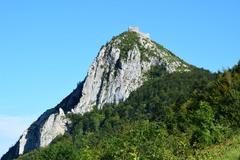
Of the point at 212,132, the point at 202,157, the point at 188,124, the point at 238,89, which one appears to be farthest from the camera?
the point at 188,124

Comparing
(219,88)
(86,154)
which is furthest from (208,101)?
(86,154)

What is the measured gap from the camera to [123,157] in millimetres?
79438

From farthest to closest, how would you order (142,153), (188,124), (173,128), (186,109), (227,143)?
Answer: (186,109) → (173,128) → (188,124) → (142,153) → (227,143)

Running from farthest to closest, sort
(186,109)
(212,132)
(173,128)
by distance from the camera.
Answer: (186,109) → (173,128) → (212,132)

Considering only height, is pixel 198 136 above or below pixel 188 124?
below

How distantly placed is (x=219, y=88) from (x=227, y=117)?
587 inches

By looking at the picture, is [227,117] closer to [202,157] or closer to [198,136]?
[198,136]

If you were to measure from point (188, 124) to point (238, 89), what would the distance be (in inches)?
388

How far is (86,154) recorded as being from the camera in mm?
114938

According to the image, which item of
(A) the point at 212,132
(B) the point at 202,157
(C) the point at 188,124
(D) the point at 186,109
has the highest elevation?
(D) the point at 186,109

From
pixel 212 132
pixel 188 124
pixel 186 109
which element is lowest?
pixel 212 132

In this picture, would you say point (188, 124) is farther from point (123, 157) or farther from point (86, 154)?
point (86, 154)

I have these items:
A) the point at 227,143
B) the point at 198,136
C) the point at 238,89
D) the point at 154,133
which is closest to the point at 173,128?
the point at 154,133

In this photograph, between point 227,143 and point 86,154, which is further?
point 86,154
